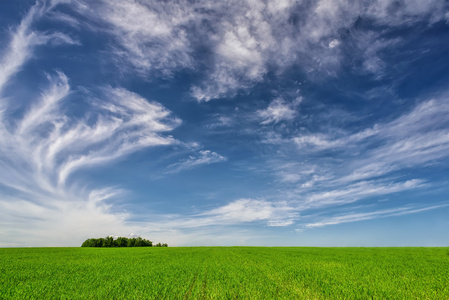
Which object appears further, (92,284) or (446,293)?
(92,284)

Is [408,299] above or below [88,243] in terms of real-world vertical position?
below

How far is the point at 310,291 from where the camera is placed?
34.4 ft

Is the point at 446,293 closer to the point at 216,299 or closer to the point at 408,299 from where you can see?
the point at 408,299

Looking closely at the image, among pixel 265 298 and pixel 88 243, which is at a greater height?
pixel 88 243

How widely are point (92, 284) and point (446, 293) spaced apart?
15.4 m

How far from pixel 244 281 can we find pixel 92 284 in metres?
7.08

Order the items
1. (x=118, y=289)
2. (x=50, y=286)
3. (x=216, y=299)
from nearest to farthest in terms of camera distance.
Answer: (x=216, y=299), (x=118, y=289), (x=50, y=286)

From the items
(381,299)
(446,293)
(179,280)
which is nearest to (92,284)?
(179,280)

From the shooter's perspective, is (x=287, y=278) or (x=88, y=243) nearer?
(x=287, y=278)

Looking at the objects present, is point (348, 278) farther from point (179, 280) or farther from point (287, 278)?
point (179, 280)

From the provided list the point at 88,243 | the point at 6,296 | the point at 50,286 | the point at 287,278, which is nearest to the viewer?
the point at 6,296

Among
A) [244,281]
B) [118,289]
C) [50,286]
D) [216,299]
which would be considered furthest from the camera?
[244,281]

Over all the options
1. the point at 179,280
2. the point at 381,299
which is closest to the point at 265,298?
the point at 381,299

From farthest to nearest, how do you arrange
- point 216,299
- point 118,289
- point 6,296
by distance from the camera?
point 118,289, point 6,296, point 216,299
